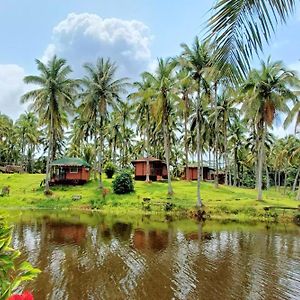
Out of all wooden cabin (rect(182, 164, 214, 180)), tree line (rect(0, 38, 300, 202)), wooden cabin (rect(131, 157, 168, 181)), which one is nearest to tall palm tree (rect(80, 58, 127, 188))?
tree line (rect(0, 38, 300, 202))


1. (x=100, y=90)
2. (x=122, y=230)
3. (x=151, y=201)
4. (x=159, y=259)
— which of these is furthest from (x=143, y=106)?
(x=159, y=259)

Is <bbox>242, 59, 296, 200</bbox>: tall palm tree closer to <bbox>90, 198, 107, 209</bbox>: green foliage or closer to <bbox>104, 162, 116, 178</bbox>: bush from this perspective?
<bbox>90, 198, 107, 209</bbox>: green foliage

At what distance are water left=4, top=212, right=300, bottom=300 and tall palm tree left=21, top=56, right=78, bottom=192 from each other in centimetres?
1740

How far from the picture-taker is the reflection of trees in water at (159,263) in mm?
10742

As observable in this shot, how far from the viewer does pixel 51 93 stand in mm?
39812

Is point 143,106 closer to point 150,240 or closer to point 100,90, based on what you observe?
point 100,90

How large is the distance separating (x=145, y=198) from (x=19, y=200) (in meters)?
12.9

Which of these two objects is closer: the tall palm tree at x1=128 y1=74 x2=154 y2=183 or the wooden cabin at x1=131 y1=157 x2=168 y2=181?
the tall palm tree at x1=128 y1=74 x2=154 y2=183

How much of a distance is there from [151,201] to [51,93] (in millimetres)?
16859

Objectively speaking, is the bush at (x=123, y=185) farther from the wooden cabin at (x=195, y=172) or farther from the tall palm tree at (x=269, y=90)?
the wooden cabin at (x=195, y=172)

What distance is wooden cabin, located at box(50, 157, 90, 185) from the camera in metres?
44.8

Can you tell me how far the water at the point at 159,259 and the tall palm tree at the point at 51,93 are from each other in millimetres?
17402

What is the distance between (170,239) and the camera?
19.9 metres

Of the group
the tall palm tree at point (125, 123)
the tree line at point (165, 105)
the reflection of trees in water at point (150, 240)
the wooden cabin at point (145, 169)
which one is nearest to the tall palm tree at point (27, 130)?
the tree line at point (165, 105)
